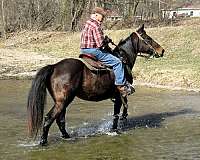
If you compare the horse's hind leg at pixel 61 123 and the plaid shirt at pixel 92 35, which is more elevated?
the plaid shirt at pixel 92 35

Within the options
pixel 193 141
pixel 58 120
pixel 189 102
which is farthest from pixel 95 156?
pixel 189 102

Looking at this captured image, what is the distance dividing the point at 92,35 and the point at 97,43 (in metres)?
0.19

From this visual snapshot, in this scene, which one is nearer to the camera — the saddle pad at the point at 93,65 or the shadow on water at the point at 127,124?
the saddle pad at the point at 93,65

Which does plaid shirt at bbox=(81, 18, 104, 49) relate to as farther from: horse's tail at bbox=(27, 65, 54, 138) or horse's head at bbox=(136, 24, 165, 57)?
horse's head at bbox=(136, 24, 165, 57)

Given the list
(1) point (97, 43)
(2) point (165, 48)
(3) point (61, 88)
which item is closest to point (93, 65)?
(1) point (97, 43)

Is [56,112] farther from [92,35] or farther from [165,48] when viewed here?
[165,48]

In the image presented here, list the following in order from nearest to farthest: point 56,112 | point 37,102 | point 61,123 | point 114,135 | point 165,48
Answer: point 37,102 → point 56,112 → point 61,123 → point 114,135 → point 165,48

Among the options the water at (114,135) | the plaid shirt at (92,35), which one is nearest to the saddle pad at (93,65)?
the plaid shirt at (92,35)

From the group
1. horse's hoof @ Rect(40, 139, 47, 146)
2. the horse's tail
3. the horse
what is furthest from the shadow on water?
the horse's tail

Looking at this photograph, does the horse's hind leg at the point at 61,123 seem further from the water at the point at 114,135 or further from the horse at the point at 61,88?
the water at the point at 114,135

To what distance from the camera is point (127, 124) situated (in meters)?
11.5

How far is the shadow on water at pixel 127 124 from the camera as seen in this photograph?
10.5m

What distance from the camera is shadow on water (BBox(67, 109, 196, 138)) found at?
10545 mm

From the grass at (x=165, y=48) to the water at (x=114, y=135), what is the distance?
3.40 m
